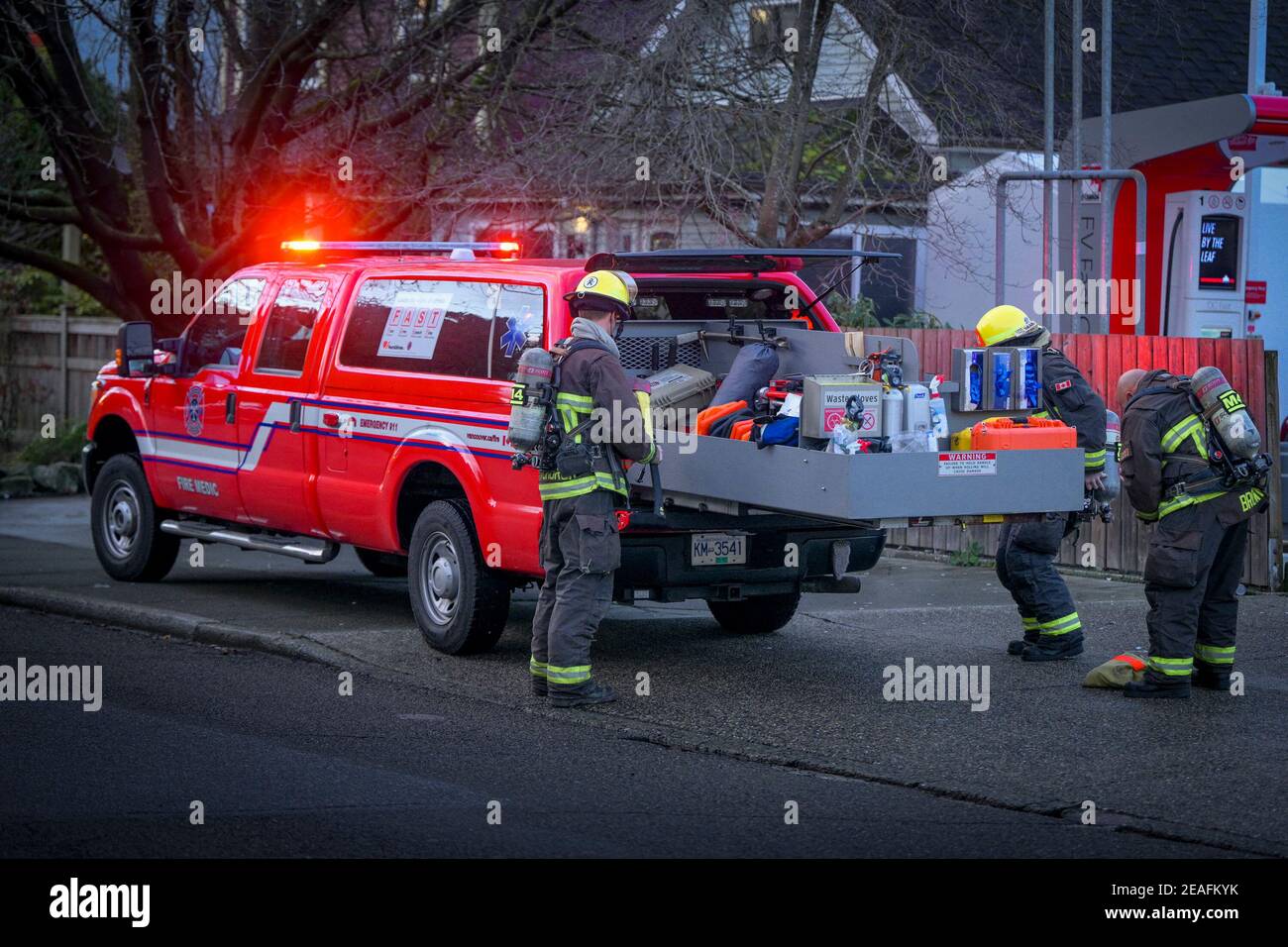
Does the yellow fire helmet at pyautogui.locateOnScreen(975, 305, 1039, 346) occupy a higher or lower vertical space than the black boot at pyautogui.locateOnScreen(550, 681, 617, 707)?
higher

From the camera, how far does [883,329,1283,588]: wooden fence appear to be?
1138cm

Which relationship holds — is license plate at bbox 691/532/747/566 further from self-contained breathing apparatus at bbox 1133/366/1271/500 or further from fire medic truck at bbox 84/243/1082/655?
self-contained breathing apparatus at bbox 1133/366/1271/500

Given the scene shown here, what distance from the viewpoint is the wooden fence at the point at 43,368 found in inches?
822

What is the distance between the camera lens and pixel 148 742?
7375 millimetres

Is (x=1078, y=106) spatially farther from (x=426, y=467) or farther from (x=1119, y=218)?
(x=426, y=467)

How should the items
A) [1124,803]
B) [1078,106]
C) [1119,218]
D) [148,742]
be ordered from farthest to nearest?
[1119,218]
[1078,106]
[148,742]
[1124,803]

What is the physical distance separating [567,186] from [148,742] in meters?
7.82

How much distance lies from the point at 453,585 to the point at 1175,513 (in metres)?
3.69

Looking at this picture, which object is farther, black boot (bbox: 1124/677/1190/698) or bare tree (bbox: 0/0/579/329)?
bare tree (bbox: 0/0/579/329)

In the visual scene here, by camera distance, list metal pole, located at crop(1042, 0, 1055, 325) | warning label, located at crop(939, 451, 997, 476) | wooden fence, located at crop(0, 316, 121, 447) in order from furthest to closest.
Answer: wooden fence, located at crop(0, 316, 121, 447), metal pole, located at crop(1042, 0, 1055, 325), warning label, located at crop(939, 451, 997, 476)

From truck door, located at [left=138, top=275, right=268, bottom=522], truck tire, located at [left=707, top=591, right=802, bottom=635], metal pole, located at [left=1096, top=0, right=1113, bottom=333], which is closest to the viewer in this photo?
truck tire, located at [left=707, top=591, right=802, bottom=635]

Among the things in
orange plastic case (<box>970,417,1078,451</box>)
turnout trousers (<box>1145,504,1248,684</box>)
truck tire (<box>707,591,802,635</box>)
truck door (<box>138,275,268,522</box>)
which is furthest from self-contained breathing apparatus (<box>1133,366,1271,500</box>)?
truck door (<box>138,275,268,522</box>)

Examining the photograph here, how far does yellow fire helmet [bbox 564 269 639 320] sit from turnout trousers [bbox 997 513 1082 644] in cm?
247
